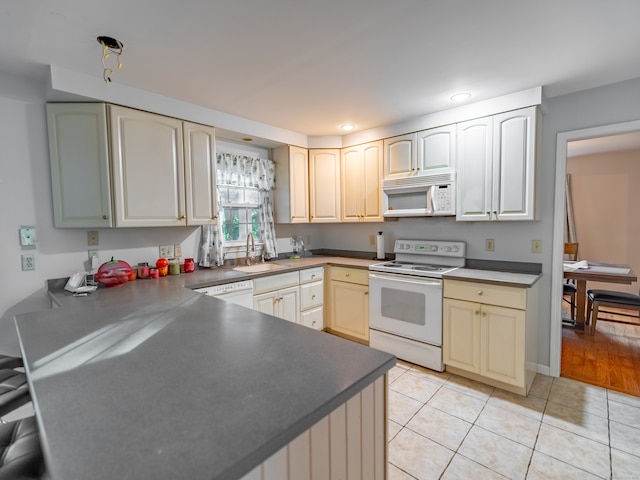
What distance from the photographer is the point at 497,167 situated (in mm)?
2562

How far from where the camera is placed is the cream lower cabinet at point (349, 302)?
3.22m

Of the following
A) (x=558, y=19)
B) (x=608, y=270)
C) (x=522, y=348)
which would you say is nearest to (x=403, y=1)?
(x=558, y=19)

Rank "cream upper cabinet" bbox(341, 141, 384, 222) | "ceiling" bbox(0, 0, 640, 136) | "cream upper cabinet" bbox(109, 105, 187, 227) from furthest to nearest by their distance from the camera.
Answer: "cream upper cabinet" bbox(341, 141, 384, 222), "cream upper cabinet" bbox(109, 105, 187, 227), "ceiling" bbox(0, 0, 640, 136)

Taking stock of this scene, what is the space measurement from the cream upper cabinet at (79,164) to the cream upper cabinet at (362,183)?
2297mm

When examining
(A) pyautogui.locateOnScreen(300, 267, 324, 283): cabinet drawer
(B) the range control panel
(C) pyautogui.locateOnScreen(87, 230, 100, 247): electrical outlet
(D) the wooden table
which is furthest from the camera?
(A) pyautogui.locateOnScreen(300, 267, 324, 283): cabinet drawer

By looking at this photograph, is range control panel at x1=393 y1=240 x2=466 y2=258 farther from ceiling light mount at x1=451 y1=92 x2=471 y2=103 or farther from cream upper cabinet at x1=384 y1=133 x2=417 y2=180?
ceiling light mount at x1=451 y1=92 x2=471 y2=103

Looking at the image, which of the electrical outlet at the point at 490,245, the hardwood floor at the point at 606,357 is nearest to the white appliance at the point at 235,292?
the electrical outlet at the point at 490,245

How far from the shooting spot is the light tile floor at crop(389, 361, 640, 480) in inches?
66.5

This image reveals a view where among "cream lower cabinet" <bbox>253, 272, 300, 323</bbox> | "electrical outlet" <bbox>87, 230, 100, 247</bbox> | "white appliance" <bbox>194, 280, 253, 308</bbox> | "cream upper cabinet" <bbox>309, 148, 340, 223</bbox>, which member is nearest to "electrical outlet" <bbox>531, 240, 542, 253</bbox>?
"cream upper cabinet" <bbox>309, 148, 340, 223</bbox>

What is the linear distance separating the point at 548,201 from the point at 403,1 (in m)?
2.06

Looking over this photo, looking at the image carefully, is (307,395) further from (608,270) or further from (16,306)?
(608,270)

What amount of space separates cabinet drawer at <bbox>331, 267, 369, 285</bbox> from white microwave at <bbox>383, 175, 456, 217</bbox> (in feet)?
2.17

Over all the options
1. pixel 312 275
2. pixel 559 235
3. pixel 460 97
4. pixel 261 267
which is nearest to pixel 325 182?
pixel 312 275

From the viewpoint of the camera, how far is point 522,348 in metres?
2.27
